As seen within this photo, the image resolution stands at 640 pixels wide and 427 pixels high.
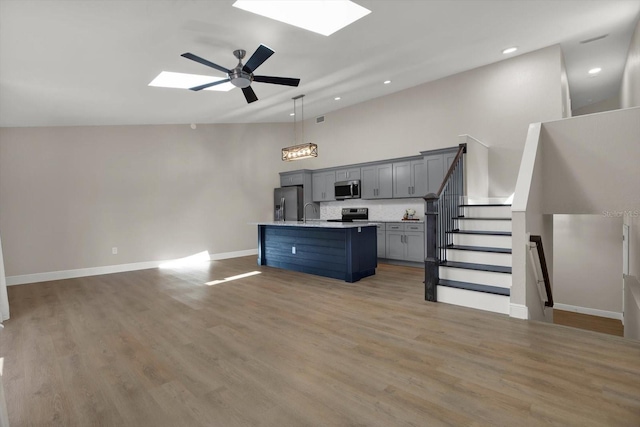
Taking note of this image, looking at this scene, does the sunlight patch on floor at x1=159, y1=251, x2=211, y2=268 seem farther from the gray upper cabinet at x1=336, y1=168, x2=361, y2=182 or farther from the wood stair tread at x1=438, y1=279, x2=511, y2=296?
the wood stair tread at x1=438, y1=279, x2=511, y2=296

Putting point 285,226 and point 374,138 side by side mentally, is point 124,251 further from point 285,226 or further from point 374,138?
point 374,138

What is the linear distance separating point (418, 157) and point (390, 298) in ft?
11.1

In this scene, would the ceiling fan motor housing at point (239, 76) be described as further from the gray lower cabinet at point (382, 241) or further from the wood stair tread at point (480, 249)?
the gray lower cabinet at point (382, 241)

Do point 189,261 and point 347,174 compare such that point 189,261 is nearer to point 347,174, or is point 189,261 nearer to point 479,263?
point 347,174

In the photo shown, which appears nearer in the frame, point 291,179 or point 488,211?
point 488,211

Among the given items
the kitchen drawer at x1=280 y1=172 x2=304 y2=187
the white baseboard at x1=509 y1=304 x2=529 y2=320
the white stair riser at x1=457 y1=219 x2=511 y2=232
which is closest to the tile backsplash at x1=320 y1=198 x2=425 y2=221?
the kitchen drawer at x1=280 y1=172 x2=304 y2=187

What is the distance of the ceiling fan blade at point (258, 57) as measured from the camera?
3387 millimetres

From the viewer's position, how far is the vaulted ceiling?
3.12 metres

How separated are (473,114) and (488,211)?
80.3 inches

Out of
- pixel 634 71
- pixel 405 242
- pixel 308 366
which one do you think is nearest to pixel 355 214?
pixel 405 242

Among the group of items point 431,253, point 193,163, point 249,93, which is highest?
point 249,93

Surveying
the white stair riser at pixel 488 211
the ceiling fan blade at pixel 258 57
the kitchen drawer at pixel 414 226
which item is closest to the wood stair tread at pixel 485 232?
the white stair riser at pixel 488 211

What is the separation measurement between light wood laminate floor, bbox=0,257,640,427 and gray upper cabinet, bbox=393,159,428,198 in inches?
117

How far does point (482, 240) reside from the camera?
4.43 meters
